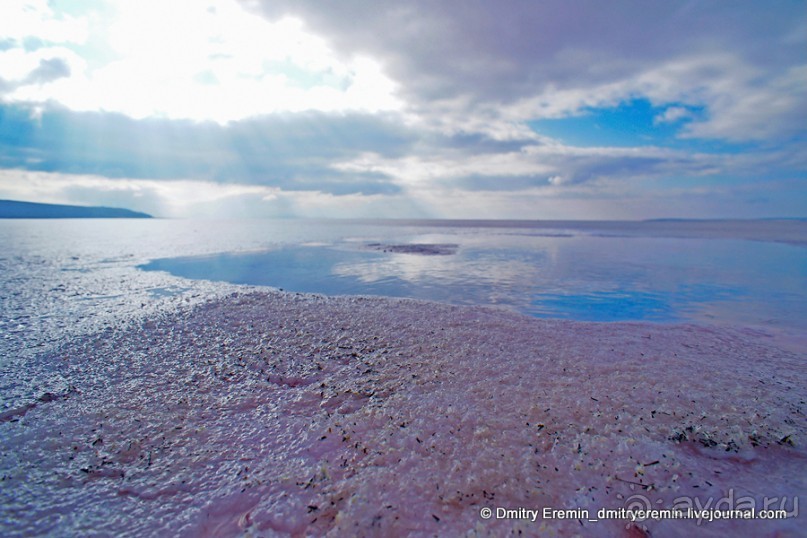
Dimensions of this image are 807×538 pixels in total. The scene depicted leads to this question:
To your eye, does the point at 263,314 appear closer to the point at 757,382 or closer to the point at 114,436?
the point at 114,436

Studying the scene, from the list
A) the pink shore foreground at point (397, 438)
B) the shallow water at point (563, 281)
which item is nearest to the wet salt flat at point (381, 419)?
the pink shore foreground at point (397, 438)

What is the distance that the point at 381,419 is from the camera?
5.80m

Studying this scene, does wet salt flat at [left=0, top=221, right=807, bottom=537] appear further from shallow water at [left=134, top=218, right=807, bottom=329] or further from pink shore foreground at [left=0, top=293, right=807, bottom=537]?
shallow water at [left=134, top=218, right=807, bottom=329]

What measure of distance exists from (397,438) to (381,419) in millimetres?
576

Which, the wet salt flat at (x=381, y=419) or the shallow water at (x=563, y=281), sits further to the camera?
the shallow water at (x=563, y=281)

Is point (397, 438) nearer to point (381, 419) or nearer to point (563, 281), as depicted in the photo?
point (381, 419)

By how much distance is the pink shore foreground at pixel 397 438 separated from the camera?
13.1 ft

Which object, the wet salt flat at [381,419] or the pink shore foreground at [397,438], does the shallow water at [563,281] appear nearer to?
the wet salt flat at [381,419]

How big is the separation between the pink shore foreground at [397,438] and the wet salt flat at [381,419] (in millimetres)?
32

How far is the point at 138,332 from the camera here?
10211 millimetres

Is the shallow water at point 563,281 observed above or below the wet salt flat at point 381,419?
above

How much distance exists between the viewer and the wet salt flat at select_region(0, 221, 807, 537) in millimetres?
4074

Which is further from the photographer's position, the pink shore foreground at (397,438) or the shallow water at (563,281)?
the shallow water at (563,281)

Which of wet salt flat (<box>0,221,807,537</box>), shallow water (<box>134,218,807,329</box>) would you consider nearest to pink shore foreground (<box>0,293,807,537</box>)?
wet salt flat (<box>0,221,807,537</box>)
